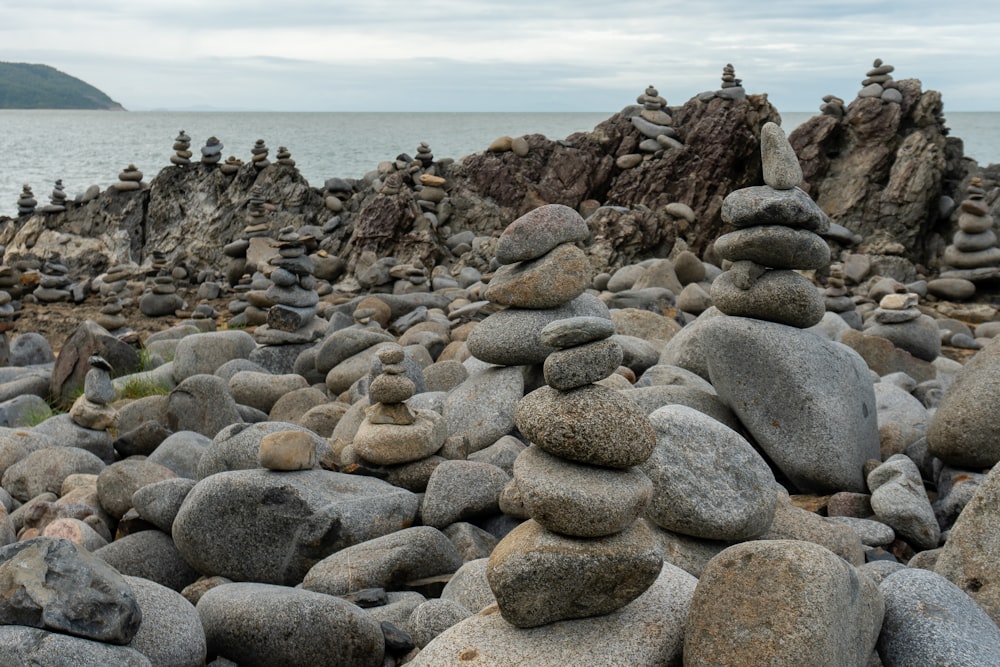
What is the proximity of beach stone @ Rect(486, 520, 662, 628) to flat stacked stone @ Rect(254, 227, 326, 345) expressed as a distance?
26.6 feet

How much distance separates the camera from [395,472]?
6.55 metres

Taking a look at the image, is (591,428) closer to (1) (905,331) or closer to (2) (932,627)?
(2) (932,627)

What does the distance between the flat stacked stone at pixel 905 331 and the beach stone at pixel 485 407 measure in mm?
4783

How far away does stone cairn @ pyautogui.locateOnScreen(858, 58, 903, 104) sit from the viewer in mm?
18219

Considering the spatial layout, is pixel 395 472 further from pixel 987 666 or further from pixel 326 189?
pixel 326 189

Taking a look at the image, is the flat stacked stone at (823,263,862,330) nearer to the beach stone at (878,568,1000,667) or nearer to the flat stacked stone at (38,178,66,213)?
the beach stone at (878,568,1000,667)

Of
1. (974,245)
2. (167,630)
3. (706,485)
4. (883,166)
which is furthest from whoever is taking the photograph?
(883,166)

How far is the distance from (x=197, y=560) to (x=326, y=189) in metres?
15.2

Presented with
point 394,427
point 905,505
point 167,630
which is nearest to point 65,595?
point 167,630

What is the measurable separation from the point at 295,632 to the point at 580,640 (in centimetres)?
132

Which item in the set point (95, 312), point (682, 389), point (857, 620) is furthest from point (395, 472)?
point (95, 312)

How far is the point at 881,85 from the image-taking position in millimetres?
18609

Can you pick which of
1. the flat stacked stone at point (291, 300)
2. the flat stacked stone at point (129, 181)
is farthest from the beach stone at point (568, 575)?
the flat stacked stone at point (129, 181)

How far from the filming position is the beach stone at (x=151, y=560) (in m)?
5.66
